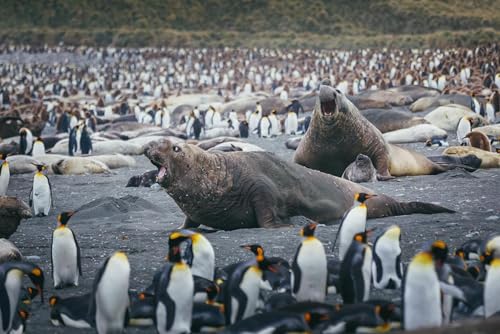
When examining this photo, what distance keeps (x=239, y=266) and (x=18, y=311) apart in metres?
1.26

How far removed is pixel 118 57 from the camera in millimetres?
52688

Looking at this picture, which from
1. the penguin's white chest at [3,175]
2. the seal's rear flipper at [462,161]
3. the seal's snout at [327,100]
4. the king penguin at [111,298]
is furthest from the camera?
the seal's rear flipper at [462,161]

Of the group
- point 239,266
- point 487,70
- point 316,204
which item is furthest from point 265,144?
point 487,70

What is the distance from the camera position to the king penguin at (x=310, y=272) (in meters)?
4.83

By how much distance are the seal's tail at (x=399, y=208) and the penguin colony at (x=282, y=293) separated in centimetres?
195

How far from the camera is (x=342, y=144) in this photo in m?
9.95

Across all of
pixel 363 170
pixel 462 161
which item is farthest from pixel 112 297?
pixel 462 161

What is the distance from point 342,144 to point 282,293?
203 inches

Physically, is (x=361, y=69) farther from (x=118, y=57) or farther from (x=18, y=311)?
(x=18, y=311)

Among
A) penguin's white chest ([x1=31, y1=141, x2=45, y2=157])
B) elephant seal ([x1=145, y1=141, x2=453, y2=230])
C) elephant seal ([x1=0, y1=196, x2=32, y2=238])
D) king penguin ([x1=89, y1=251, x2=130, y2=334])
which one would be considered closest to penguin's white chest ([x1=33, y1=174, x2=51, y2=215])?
elephant seal ([x1=0, y1=196, x2=32, y2=238])

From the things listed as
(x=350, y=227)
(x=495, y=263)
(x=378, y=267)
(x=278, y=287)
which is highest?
(x=495, y=263)

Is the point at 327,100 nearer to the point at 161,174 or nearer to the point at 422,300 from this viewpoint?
the point at 161,174

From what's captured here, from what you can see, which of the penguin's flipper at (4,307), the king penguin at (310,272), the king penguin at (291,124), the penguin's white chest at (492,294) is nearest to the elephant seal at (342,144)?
the king penguin at (310,272)

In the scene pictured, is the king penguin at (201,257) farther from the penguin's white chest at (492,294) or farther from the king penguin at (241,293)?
the penguin's white chest at (492,294)
